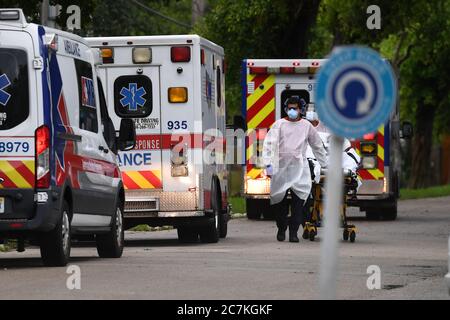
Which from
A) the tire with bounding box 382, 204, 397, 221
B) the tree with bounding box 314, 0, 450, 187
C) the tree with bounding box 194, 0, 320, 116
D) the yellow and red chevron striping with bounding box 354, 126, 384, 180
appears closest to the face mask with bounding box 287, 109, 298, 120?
the yellow and red chevron striping with bounding box 354, 126, 384, 180

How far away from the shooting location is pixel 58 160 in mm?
15031

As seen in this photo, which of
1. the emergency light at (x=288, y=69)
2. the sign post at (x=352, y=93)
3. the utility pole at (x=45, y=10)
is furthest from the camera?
the emergency light at (x=288, y=69)

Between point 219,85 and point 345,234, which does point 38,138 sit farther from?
point 219,85

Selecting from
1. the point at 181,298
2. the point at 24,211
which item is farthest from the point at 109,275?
the point at 181,298

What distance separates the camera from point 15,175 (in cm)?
1477

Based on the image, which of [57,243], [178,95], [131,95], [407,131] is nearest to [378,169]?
[407,131]

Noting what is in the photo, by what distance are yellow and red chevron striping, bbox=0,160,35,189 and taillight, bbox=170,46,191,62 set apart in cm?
549

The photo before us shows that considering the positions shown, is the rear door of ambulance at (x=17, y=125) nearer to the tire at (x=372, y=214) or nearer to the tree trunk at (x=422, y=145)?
the tire at (x=372, y=214)

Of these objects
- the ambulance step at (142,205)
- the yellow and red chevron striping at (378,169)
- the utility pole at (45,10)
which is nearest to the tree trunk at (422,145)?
the yellow and red chevron striping at (378,169)

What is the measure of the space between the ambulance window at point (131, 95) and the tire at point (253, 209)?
737 cm

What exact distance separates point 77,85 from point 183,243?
5.10 meters

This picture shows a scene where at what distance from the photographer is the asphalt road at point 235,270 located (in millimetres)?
12602

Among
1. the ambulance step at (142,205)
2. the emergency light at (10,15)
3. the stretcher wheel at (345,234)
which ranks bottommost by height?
the stretcher wheel at (345,234)

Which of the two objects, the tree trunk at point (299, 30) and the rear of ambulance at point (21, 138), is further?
the tree trunk at point (299, 30)
